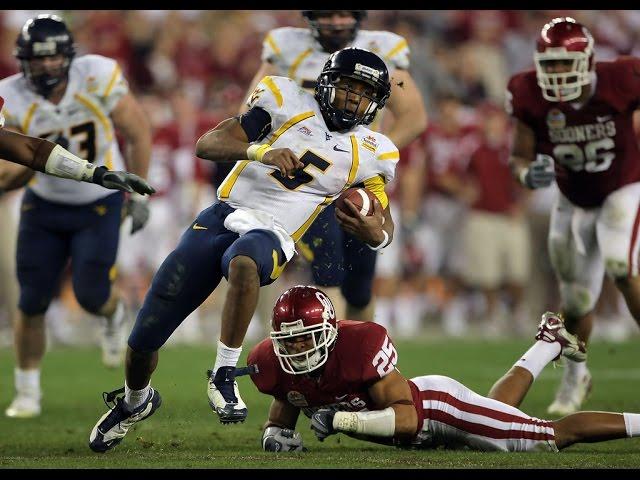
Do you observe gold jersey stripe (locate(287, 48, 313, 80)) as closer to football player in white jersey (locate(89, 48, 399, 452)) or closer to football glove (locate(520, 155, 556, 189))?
football glove (locate(520, 155, 556, 189))

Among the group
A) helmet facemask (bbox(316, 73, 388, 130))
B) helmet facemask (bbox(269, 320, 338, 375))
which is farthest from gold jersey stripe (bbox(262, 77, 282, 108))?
helmet facemask (bbox(269, 320, 338, 375))

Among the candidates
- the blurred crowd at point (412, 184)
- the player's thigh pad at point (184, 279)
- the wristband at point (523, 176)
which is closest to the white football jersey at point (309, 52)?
the wristband at point (523, 176)

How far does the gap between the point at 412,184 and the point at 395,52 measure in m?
4.79

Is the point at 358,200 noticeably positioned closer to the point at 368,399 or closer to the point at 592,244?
the point at 368,399

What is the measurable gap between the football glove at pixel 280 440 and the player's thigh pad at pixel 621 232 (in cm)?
217

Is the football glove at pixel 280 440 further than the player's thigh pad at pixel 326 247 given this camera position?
No

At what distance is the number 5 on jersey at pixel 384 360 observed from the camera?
193 inches

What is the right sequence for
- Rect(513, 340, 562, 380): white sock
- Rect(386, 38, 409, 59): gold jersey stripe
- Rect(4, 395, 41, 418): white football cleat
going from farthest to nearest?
1. Rect(4, 395, 41, 418): white football cleat
2. Rect(386, 38, 409, 59): gold jersey stripe
3. Rect(513, 340, 562, 380): white sock

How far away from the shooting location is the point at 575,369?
666cm

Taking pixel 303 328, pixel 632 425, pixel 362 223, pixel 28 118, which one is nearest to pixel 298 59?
pixel 28 118

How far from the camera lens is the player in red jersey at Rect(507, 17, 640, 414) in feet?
21.1

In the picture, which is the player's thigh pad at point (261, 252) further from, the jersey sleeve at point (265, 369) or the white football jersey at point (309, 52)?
the white football jersey at point (309, 52)

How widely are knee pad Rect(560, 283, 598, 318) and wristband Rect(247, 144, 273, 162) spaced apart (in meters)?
2.51
